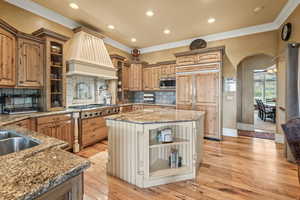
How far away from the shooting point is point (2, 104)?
262 centimetres

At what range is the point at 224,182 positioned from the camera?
2.12m

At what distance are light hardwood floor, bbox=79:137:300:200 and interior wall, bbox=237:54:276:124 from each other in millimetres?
2338

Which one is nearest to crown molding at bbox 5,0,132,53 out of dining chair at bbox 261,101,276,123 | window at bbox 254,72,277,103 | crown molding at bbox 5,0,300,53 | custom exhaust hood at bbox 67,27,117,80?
crown molding at bbox 5,0,300,53

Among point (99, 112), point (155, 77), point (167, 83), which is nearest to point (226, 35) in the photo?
point (167, 83)

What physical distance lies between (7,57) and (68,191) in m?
2.84

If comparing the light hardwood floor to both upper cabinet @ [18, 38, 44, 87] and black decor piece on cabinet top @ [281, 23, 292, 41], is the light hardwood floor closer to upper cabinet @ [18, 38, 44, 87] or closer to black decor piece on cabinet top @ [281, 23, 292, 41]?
upper cabinet @ [18, 38, 44, 87]

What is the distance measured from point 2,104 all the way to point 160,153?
304 centimetres

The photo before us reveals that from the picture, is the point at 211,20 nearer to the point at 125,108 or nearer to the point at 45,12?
the point at 125,108

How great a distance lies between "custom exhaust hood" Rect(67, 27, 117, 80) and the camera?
11.4 ft

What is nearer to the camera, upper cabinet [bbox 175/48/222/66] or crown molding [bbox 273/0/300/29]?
crown molding [bbox 273/0/300/29]

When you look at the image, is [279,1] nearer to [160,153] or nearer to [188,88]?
[188,88]

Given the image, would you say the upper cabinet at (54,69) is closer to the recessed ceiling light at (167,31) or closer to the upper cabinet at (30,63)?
the upper cabinet at (30,63)

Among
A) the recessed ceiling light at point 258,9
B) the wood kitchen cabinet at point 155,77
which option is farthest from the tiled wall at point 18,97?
the recessed ceiling light at point 258,9

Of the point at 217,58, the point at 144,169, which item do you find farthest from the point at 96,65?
the point at 217,58
